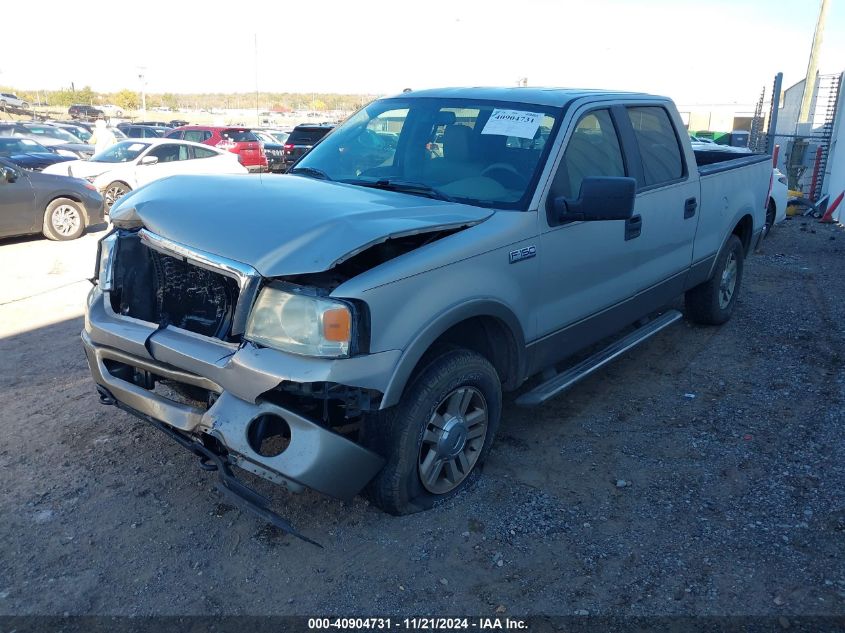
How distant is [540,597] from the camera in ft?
9.73

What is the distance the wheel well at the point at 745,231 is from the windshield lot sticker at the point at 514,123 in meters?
3.33

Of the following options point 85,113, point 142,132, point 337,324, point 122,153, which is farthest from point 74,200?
point 85,113

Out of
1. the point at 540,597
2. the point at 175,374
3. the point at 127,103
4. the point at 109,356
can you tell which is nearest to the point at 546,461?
the point at 540,597

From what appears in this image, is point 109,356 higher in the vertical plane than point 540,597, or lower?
higher

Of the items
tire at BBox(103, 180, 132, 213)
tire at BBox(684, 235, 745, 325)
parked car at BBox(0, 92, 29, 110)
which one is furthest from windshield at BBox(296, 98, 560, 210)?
parked car at BBox(0, 92, 29, 110)

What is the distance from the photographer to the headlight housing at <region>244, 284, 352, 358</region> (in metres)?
2.82

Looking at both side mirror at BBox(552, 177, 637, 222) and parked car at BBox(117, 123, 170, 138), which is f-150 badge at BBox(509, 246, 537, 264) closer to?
side mirror at BBox(552, 177, 637, 222)

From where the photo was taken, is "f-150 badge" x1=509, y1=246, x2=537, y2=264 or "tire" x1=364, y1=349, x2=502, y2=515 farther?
"f-150 badge" x1=509, y1=246, x2=537, y2=264

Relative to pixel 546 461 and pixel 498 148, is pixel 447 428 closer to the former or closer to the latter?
pixel 546 461

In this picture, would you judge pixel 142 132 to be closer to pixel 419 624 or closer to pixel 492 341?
pixel 492 341

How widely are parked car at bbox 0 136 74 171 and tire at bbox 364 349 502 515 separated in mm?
13914

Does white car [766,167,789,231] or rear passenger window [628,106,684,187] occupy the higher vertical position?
rear passenger window [628,106,684,187]

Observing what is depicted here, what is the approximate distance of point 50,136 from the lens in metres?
22.6

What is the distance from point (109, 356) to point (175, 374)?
54cm
